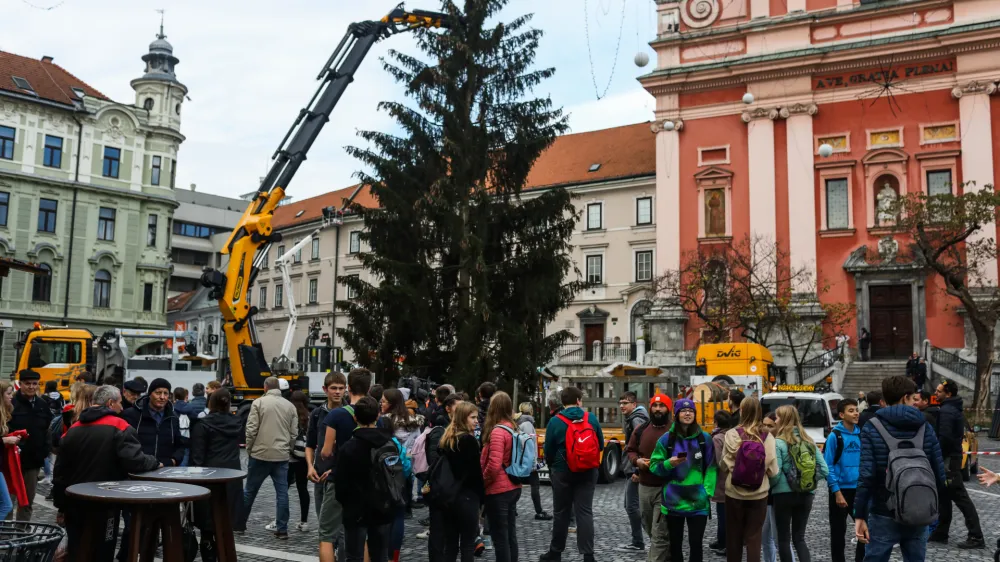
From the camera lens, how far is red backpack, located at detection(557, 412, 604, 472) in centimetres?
851

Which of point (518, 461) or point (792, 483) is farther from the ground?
point (518, 461)

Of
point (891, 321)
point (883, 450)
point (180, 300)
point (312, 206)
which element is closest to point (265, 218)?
point (883, 450)

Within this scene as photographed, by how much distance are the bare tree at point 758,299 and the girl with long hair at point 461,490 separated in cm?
2580

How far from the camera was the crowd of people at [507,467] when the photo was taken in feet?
21.3

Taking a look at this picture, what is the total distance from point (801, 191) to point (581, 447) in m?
30.0

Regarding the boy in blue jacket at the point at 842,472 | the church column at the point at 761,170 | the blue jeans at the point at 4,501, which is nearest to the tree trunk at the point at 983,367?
the church column at the point at 761,170

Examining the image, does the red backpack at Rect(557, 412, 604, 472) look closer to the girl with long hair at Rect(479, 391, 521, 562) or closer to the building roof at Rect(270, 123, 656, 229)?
the girl with long hair at Rect(479, 391, 521, 562)

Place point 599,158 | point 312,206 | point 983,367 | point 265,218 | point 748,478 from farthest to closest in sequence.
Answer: point 312,206, point 599,158, point 983,367, point 265,218, point 748,478

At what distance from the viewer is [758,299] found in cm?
3256

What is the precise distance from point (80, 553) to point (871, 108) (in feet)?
114

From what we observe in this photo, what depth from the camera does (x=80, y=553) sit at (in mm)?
6512

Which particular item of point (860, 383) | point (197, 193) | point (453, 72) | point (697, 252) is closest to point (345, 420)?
point (453, 72)

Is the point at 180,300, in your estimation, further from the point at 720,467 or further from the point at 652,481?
the point at 720,467

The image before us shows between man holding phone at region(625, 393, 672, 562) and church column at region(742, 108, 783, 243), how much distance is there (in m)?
29.2
